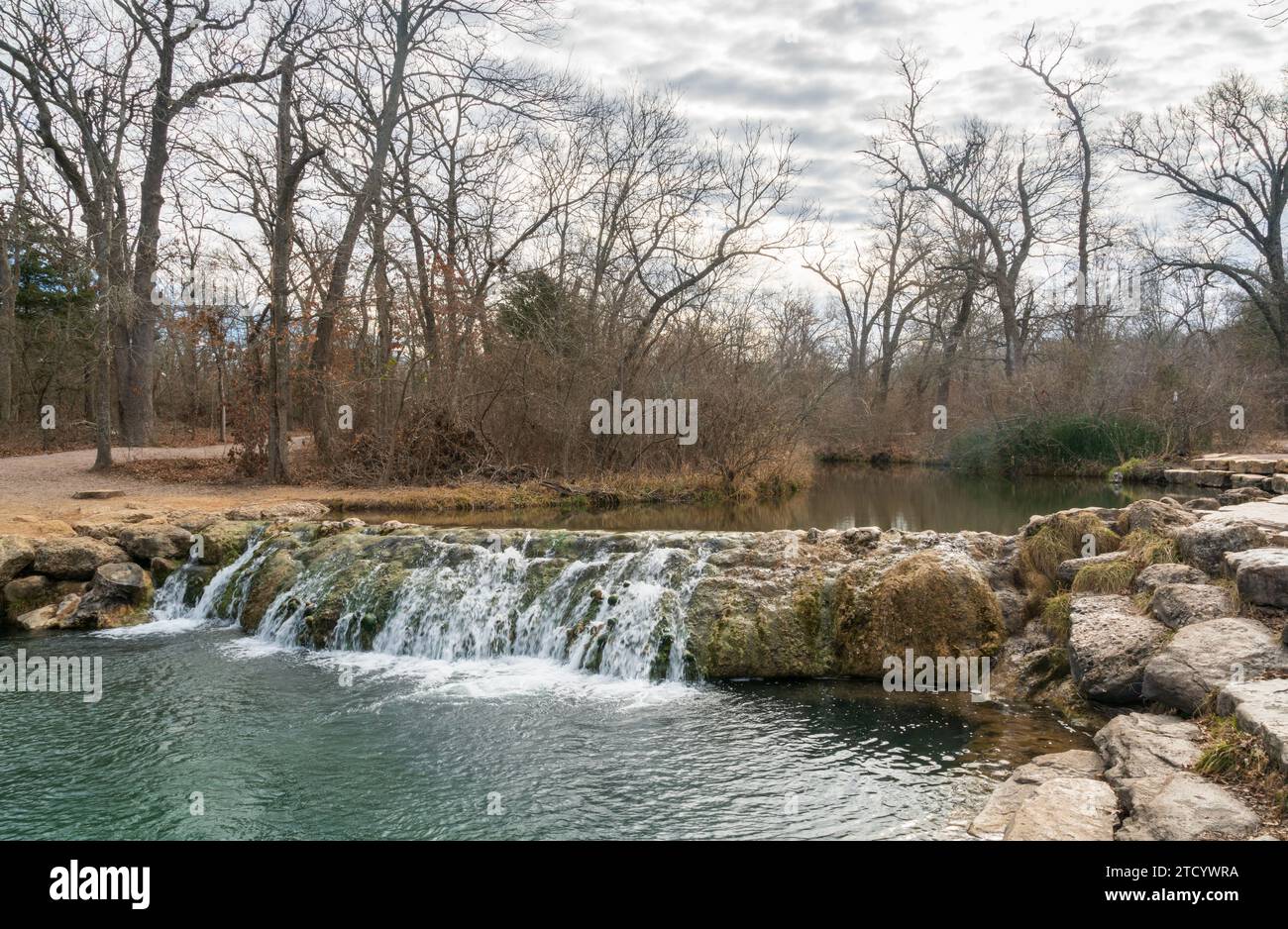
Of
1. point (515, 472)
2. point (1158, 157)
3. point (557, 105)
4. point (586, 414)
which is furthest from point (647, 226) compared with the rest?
point (1158, 157)

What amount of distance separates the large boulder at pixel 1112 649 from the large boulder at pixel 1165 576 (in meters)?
0.25

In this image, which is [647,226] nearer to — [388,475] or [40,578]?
[388,475]

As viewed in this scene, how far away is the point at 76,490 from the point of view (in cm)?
1511

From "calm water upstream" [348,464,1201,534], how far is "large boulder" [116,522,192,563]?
3.24m

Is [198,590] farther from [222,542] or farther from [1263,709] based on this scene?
[1263,709]

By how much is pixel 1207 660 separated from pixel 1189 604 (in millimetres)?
877

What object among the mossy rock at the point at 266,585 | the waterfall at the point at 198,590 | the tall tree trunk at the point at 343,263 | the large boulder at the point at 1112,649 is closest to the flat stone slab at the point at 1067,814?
the large boulder at the point at 1112,649

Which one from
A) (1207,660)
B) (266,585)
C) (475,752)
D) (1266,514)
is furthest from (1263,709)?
(266,585)

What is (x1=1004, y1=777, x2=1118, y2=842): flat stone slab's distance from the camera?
4105mm

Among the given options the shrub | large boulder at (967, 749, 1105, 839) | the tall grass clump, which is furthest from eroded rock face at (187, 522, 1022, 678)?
the shrub

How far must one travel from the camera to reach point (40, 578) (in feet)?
32.9

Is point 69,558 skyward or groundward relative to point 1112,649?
skyward
